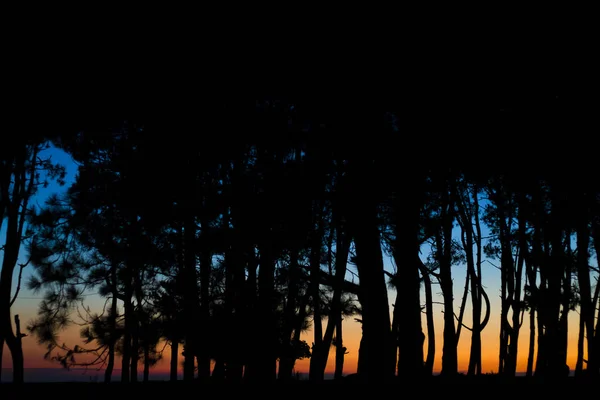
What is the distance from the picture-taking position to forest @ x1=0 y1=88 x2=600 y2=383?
378 inches

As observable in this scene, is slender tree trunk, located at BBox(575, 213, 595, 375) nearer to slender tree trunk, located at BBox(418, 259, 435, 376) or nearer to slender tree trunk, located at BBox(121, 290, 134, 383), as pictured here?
slender tree trunk, located at BBox(418, 259, 435, 376)

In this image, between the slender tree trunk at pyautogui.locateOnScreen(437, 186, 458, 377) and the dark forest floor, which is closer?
the dark forest floor

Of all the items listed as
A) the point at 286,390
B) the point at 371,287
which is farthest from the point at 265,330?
the point at 286,390

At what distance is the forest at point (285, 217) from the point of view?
9.61m

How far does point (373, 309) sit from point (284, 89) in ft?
13.1

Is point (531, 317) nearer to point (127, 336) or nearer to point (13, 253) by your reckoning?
point (127, 336)

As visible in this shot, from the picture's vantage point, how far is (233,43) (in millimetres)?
9109

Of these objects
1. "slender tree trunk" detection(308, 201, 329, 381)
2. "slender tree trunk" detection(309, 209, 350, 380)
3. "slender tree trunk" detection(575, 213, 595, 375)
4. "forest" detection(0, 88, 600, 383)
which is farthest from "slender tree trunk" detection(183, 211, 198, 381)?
"slender tree trunk" detection(575, 213, 595, 375)

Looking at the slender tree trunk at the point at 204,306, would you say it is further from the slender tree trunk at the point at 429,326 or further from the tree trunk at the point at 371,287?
the slender tree trunk at the point at 429,326

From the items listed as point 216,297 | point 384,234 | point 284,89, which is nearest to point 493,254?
point 384,234

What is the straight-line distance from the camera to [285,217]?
11055 millimetres

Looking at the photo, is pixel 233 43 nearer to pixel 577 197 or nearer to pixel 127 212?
pixel 127 212

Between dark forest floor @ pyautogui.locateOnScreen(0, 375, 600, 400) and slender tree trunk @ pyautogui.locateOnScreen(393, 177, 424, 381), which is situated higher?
slender tree trunk @ pyautogui.locateOnScreen(393, 177, 424, 381)

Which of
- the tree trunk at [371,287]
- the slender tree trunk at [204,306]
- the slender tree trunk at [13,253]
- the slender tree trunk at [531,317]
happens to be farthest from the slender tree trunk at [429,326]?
the slender tree trunk at [13,253]
